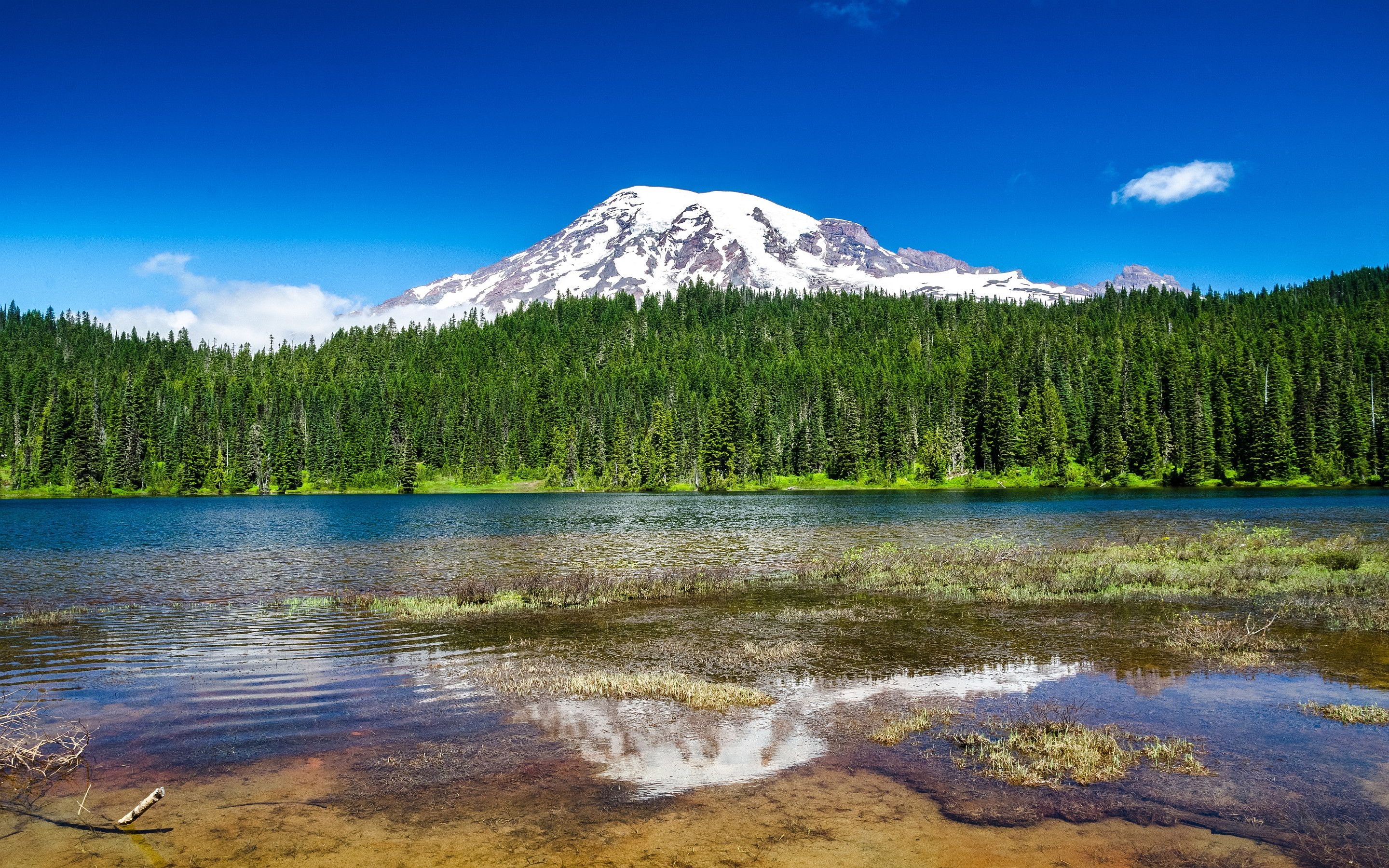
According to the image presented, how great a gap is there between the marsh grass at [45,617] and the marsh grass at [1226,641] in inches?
1376

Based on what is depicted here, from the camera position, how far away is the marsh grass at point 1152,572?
27047 millimetres

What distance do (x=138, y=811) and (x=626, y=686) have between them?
29.2ft

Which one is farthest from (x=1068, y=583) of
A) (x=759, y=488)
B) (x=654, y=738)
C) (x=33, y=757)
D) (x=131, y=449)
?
(x=131, y=449)

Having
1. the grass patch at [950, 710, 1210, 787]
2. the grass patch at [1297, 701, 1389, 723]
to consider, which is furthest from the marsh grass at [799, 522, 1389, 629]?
the grass patch at [950, 710, 1210, 787]

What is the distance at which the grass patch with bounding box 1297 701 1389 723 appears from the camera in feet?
44.5

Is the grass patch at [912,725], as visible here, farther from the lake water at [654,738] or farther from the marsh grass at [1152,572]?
the marsh grass at [1152,572]

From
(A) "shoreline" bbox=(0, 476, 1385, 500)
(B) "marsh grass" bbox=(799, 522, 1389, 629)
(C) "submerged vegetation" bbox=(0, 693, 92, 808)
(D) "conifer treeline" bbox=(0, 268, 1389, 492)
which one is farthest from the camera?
(D) "conifer treeline" bbox=(0, 268, 1389, 492)

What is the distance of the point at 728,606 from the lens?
28.0 m

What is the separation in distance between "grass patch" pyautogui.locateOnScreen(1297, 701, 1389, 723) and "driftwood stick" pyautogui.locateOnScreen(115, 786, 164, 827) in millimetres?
19242

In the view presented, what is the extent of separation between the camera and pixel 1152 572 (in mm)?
31000

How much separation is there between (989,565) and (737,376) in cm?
15907

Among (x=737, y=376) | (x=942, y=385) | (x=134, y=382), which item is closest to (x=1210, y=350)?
(x=942, y=385)

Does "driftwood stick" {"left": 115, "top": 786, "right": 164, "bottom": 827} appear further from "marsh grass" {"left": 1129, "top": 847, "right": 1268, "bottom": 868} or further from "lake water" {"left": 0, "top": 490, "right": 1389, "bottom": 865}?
"marsh grass" {"left": 1129, "top": 847, "right": 1268, "bottom": 868}

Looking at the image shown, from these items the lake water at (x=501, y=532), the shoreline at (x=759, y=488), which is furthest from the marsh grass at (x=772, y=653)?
the shoreline at (x=759, y=488)
